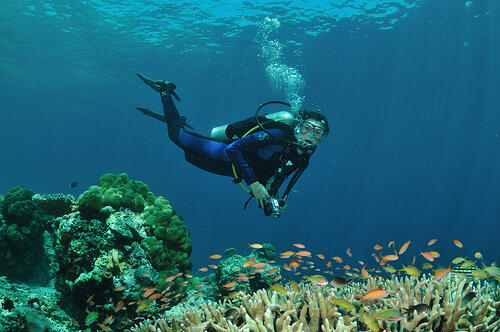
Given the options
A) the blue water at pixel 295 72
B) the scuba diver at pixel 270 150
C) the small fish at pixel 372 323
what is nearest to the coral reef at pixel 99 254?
the scuba diver at pixel 270 150

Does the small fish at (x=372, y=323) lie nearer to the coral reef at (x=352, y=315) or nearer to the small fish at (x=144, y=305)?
the coral reef at (x=352, y=315)


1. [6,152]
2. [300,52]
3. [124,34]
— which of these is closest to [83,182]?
[6,152]

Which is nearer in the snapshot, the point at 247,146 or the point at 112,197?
the point at 247,146

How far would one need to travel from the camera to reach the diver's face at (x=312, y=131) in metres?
4.96

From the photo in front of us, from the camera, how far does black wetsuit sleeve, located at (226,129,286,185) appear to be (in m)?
5.15

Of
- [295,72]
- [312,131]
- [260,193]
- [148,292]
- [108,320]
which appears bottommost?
[108,320]

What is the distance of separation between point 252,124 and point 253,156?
725 mm

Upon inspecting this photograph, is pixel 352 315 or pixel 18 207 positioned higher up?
pixel 18 207

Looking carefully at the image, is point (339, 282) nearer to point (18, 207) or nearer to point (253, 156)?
point (253, 156)

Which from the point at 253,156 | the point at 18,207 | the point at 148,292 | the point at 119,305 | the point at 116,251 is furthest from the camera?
the point at 18,207

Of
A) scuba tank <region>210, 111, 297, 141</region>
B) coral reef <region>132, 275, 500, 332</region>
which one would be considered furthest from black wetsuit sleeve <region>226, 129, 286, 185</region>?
coral reef <region>132, 275, 500, 332</region>

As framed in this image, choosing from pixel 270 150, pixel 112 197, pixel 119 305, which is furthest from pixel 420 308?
pixel 112 197

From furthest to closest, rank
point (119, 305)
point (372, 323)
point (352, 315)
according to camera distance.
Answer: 1. point (119, 305)
2. point (352, 315)
3. point (372, 323)

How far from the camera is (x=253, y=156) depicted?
18.6ft
